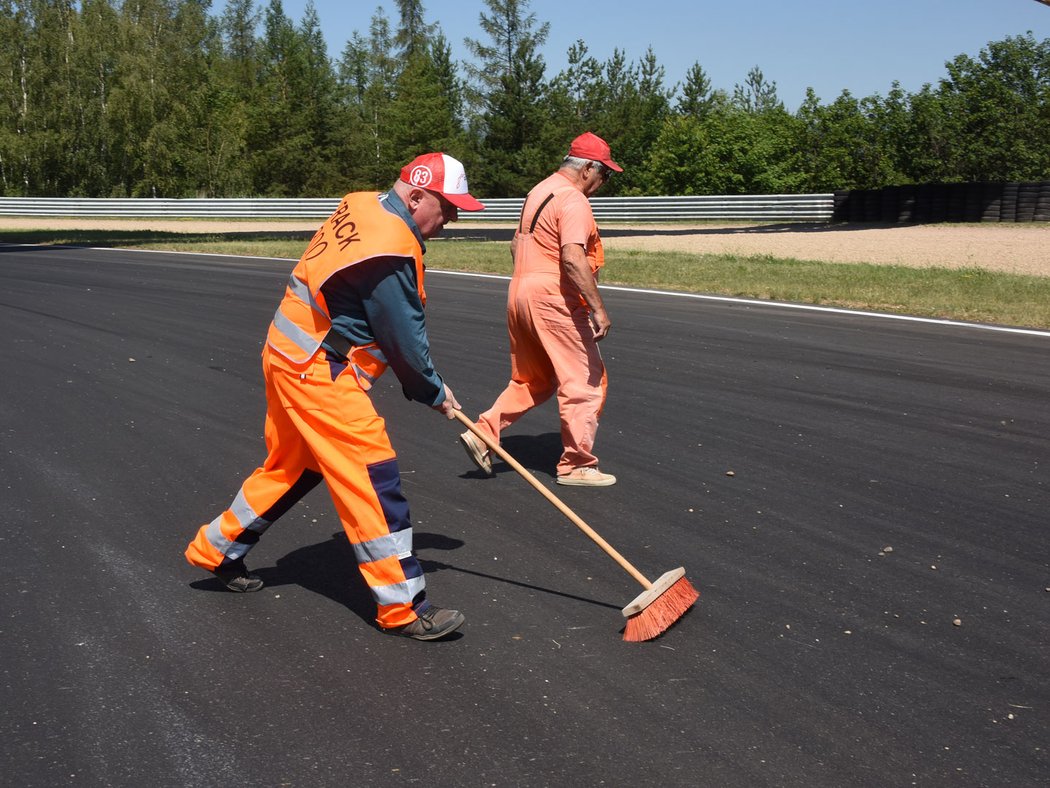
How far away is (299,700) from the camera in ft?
12.7

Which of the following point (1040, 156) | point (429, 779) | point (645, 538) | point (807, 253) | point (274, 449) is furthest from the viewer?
point (1040, 156)

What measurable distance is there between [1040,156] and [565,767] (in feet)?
146

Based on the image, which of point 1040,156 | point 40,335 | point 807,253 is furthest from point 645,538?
point 1040,156

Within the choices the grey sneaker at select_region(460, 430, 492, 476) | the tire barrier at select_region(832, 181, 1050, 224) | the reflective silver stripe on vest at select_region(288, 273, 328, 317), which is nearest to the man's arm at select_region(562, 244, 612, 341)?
the grey sneaker at select_region(460, 430, 492, 476)

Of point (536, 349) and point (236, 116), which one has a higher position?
point (236, 116)

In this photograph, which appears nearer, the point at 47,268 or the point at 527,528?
the point at 527,528

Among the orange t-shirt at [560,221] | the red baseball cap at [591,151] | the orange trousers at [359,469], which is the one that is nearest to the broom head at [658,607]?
the orange trousers at [359,469]

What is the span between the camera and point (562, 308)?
6.54m

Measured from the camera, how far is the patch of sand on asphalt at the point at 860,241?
20467 millimetres

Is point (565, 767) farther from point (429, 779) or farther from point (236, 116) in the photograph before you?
point (236, 116)

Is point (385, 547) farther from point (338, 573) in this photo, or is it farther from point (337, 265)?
point (337, 265)

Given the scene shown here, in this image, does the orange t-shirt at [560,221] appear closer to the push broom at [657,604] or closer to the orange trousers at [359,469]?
the push broom at [657,604]

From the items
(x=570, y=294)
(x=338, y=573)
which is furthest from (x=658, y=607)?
(x=570, y=294)

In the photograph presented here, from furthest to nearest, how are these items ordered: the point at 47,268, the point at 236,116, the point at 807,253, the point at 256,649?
the point at 236,116, the point at 807,253, the point at 47,268, the point at 256,649
